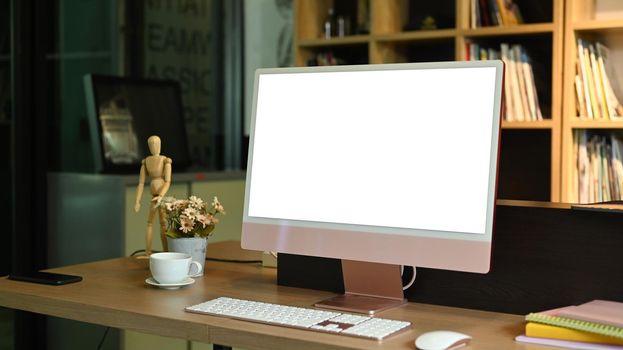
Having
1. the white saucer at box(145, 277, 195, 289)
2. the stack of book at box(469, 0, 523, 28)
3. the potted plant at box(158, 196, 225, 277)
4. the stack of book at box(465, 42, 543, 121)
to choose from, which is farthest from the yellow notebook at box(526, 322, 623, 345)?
the stack of book at box(469, 0, 523, 28)

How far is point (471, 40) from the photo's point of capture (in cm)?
368

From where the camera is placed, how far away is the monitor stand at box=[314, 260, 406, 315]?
1810 millimetres

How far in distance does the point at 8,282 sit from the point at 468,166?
109 centimetres

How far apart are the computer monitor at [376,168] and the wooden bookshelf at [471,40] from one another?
1793 mm

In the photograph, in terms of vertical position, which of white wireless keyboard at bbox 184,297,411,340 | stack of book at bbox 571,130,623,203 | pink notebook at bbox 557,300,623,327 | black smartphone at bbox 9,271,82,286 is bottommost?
white wireless keyboard at bbox 184,297,411,340

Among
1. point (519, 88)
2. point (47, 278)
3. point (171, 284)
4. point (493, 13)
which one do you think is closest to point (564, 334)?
point (171, 284)

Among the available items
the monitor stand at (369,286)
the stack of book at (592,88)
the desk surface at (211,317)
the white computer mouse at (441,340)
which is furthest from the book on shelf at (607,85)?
the white computer mouse at (441,340)

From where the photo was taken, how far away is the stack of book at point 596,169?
11.2ft

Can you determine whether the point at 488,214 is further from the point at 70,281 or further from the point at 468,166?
the point at 70,281

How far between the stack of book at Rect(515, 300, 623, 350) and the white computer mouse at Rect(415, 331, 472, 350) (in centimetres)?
12

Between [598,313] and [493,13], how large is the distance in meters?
2.28

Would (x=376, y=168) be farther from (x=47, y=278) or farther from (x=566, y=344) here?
(x=47, y=278)

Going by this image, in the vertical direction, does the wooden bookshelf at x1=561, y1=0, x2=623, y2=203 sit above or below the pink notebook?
above

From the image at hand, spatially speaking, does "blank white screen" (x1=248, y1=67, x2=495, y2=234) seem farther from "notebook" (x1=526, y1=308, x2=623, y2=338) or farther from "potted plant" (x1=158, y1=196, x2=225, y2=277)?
"potted plant" (x1=158, y1=196, x2=225, y2=277)
